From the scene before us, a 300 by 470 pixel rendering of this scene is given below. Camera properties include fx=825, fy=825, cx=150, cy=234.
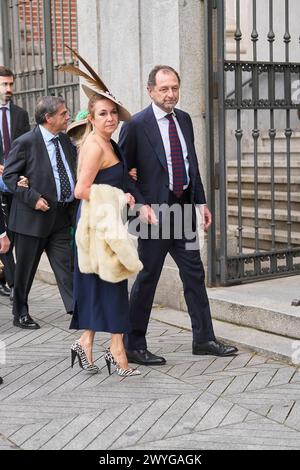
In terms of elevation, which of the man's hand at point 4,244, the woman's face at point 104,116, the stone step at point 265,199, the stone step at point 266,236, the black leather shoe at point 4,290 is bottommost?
the black leather shoe at point 4,290

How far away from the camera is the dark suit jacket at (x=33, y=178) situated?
6727 mm

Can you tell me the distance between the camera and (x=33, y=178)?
673 centimetres

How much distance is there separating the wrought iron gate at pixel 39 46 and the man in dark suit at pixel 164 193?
341 cm

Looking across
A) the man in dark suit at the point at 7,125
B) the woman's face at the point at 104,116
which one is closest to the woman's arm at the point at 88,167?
the woman's face at the point at 104,116

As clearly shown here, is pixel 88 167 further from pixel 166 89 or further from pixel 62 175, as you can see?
pixel 62 175

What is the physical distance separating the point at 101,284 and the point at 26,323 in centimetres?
171

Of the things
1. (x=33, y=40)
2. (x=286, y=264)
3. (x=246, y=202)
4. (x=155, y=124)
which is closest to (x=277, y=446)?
(x=155, y=124)

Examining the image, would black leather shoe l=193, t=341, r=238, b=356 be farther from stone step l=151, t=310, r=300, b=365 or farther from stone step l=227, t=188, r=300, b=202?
stone step l=227, t=188, r=300, b=202

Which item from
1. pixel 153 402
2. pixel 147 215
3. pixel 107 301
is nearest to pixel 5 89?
pixel 147 215

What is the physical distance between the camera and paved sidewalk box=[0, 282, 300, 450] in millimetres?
4297

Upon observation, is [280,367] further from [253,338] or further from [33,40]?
[33,40]

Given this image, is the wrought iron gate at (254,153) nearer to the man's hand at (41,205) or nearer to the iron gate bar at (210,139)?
the iron gate bar at (210,139)

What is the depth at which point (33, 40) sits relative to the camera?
9.67m

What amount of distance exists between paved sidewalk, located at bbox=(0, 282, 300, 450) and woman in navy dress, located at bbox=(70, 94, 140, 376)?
6.6 inches
